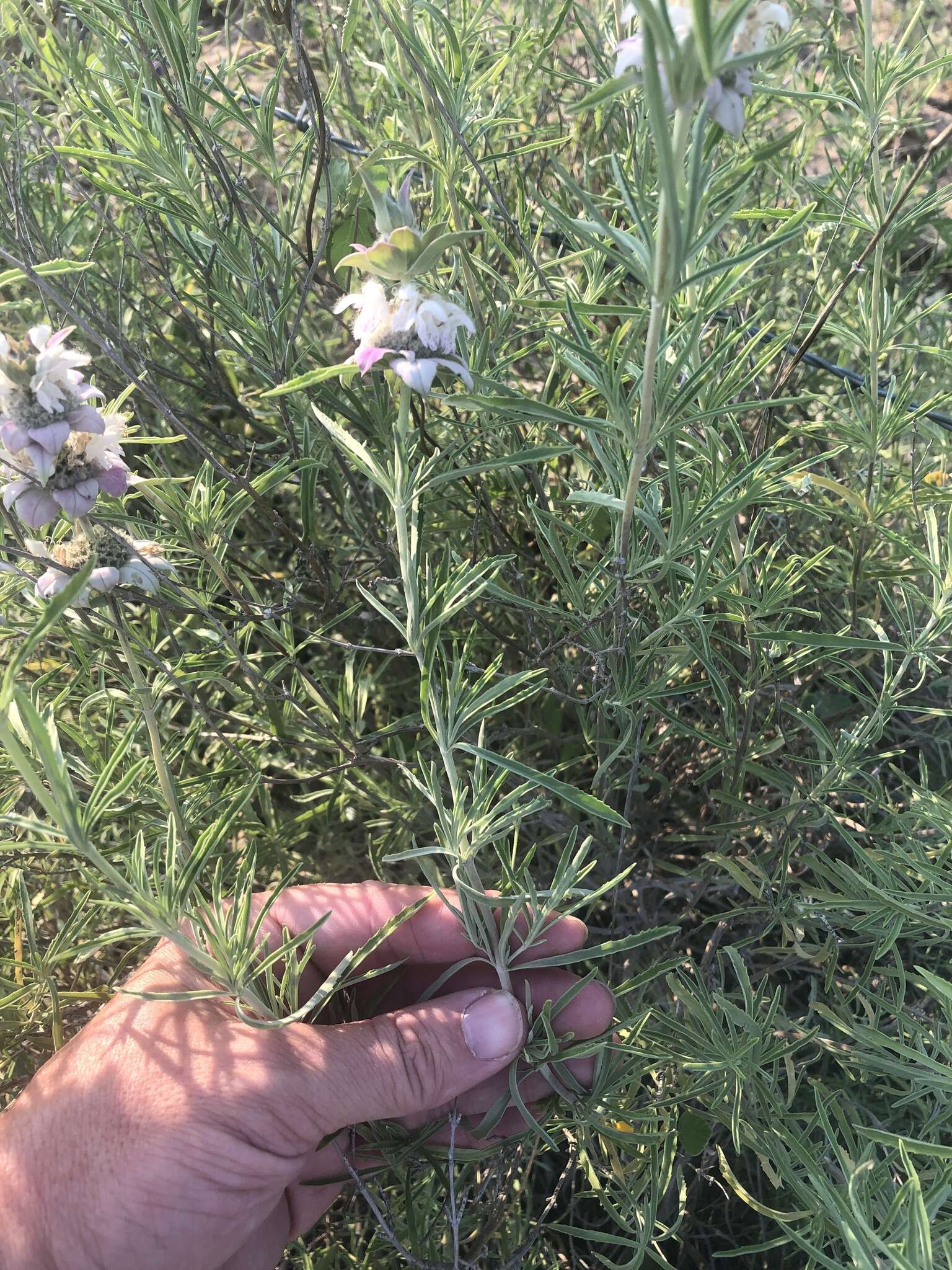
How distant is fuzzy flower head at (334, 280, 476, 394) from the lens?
2.95ft

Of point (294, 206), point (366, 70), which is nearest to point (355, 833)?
point (294, 206)

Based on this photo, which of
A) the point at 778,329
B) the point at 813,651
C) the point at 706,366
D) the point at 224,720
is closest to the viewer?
the point at 706,366

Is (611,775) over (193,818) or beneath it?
beneath

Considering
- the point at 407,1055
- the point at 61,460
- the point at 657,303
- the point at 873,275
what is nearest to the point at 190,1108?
the point at 407,1055

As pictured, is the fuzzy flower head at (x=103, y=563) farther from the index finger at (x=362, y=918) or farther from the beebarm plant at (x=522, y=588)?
the index finger at (x=362, y=918)

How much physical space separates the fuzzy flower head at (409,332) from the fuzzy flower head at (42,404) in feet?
1.00

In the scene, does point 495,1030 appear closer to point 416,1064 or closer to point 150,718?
point 416,1064

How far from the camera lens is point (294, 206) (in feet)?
5.25

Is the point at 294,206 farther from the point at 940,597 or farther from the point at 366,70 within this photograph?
the point at 940,597

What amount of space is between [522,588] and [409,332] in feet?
2.01

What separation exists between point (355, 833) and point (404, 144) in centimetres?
133

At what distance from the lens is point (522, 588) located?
147 cm

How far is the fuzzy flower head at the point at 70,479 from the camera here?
994 mm

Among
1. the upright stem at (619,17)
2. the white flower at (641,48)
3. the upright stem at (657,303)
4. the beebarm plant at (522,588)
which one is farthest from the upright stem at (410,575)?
the upright stem at (619,17)
